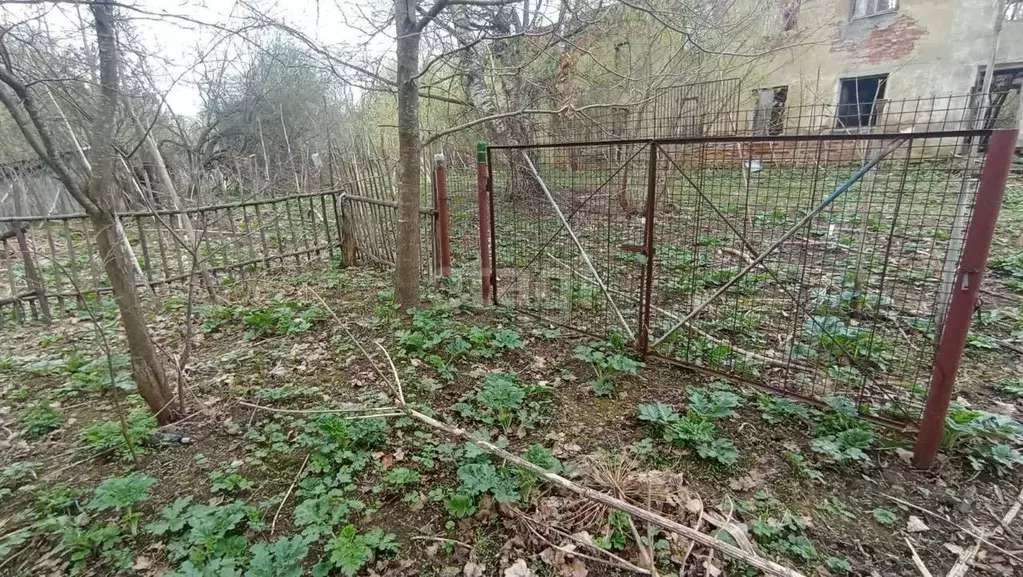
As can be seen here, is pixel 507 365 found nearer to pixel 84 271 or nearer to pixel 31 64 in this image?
pixel 31 64

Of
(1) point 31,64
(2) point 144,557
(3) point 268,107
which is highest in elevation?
(3) point 268,107

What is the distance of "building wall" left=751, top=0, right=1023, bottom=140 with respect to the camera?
1264cm

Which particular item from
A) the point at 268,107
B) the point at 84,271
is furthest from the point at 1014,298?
the point at 268,107

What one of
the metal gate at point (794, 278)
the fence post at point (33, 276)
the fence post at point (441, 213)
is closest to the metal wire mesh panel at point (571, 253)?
the metal gate at point (794, 278)

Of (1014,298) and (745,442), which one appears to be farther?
(1014,298)

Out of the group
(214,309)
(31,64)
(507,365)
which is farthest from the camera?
(214,309)

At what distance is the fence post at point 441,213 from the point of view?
5066 millimetres

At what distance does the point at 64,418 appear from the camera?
3363 mm

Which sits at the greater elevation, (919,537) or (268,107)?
(268,107)

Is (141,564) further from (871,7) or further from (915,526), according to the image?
(871,7)

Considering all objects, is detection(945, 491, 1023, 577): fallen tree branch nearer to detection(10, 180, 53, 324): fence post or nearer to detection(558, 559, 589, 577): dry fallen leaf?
detection(558, 559, 589, 577): dry fallen leaf

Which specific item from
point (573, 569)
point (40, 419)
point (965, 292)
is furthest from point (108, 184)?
point (965, 292)

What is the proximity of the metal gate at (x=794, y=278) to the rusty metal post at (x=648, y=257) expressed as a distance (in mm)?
16

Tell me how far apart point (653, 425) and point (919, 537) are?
1.31 m
